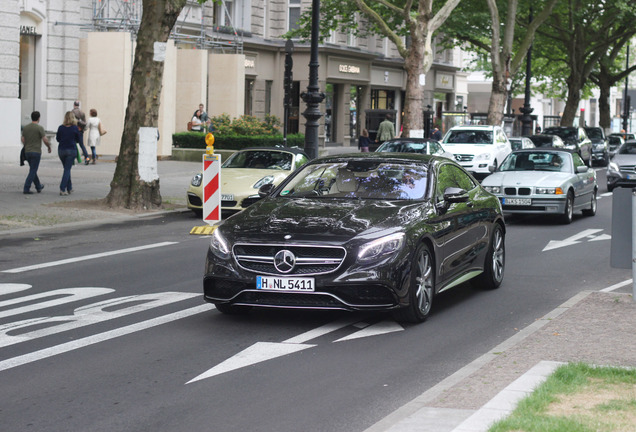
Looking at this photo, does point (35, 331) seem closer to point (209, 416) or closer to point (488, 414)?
point (209, 416)

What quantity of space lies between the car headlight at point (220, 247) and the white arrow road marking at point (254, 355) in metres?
0.94

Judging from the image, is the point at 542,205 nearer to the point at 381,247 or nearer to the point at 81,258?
the point at 81,258

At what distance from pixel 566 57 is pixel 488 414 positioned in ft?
201

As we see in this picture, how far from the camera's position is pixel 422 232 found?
9.12 m

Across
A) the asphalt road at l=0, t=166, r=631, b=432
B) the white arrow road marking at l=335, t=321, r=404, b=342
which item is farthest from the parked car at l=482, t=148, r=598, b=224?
the white arrow road marking at l=335, t=321, r=404, b=342

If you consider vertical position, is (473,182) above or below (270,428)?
above

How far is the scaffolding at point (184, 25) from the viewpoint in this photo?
1363 inches

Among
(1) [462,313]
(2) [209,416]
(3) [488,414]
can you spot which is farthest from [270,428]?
(1) [462,313]

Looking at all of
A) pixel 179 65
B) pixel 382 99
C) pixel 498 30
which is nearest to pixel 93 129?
pixel 179 65

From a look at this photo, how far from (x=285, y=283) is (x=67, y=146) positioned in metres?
13.9

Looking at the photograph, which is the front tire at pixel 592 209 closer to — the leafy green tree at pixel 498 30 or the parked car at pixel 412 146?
the parked car at pixel 412 146

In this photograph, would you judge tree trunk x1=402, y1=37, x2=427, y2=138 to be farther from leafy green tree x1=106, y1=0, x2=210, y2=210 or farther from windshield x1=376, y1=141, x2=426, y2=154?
leafy green tree x1=106, y1=0, x2=210, y2=210

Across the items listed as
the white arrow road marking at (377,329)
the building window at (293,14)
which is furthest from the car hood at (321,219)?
the building window at (293,14)

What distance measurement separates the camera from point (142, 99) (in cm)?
1961
